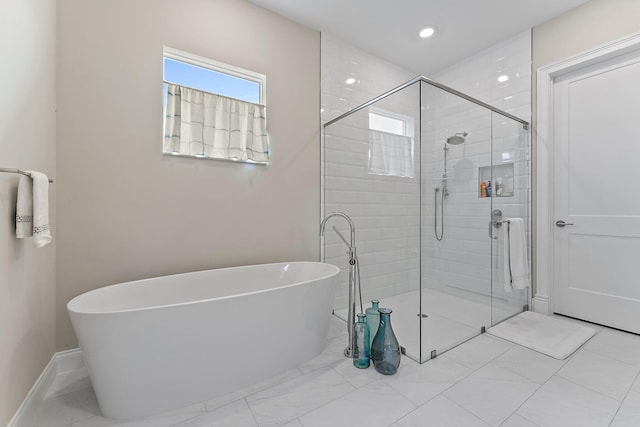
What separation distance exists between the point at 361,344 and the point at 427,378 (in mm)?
431

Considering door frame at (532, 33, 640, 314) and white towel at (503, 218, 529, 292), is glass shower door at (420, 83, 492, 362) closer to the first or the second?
white towel at (503, 218, 529, 292)

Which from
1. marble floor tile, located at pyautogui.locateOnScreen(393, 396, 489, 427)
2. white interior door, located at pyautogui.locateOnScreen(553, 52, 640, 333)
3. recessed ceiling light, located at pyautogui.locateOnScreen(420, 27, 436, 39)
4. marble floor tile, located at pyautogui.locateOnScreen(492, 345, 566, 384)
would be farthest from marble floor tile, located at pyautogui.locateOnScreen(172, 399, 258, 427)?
recessed ceiling light, located at pyautogui.locateOnScreen(420, 27, 436, 39)

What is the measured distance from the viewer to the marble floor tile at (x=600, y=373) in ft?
5.22

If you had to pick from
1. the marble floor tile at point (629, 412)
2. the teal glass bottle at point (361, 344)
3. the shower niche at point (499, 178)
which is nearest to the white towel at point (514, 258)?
the shower niche at point (499, 178)

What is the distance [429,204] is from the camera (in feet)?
6.86

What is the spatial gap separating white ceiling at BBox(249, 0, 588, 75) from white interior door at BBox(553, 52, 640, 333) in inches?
29.5

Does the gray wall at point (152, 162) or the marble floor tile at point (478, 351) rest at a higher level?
the gray wall at point (152, 162)

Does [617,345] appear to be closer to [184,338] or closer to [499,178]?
[499,178]

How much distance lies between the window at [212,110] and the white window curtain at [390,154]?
39.1 inches

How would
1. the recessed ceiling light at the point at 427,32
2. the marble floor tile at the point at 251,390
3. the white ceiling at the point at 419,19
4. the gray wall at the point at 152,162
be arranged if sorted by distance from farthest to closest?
the recessed ceiling light at the point at 427,32 < the white ceiling at the point at 419,19 < the gray wall at the point at 152,162 < the marble floor tile at the point at 251,390

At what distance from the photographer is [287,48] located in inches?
104

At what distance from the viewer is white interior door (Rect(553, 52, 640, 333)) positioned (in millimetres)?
2273

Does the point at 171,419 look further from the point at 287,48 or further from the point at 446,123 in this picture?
the point at 287,48

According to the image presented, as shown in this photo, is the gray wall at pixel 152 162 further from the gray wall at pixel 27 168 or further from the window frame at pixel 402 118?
the window frame at pixel 402 118
